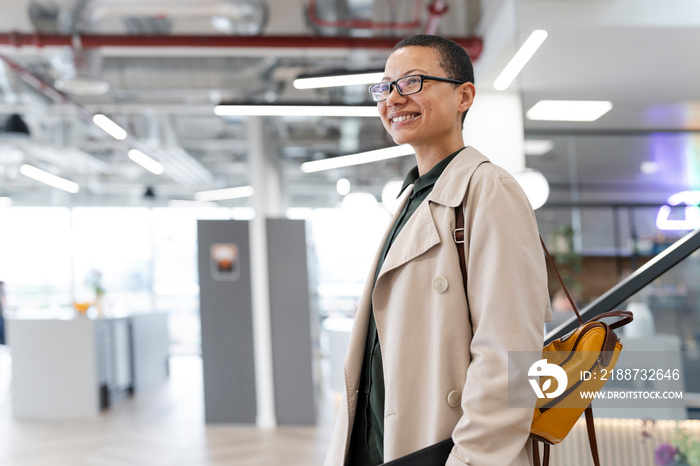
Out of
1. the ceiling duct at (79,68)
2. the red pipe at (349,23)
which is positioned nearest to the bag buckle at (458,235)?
the red pipe at (349,23)

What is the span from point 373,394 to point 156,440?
519 cm

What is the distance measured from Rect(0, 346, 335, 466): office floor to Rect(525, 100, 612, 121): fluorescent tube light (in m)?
3.28

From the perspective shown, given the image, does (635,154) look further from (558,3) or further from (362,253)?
(362,253)

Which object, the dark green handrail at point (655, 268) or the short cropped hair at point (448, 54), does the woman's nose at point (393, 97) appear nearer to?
the short cropped hair at point (448, 54)

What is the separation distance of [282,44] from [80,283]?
1134cm

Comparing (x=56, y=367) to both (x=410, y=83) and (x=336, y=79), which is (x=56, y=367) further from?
(x=410, y=83)

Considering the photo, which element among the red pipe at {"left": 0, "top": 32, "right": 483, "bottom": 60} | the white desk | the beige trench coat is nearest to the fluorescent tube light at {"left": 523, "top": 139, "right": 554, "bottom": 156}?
the red pipe at {"left": 0, "top": 32, "right": 483, "bottom": 60}

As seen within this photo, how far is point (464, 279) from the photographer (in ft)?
3.78

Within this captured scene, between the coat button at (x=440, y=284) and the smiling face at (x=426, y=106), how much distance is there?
327 mm

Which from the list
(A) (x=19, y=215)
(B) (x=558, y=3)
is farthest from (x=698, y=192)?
(A) (x=19, y=215)

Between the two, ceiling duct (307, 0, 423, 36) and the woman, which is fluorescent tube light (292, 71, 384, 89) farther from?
the woman

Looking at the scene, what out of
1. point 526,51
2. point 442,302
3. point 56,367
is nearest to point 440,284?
point 442,302

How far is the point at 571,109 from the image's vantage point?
360 cm

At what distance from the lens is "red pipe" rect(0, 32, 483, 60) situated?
4.94 m
